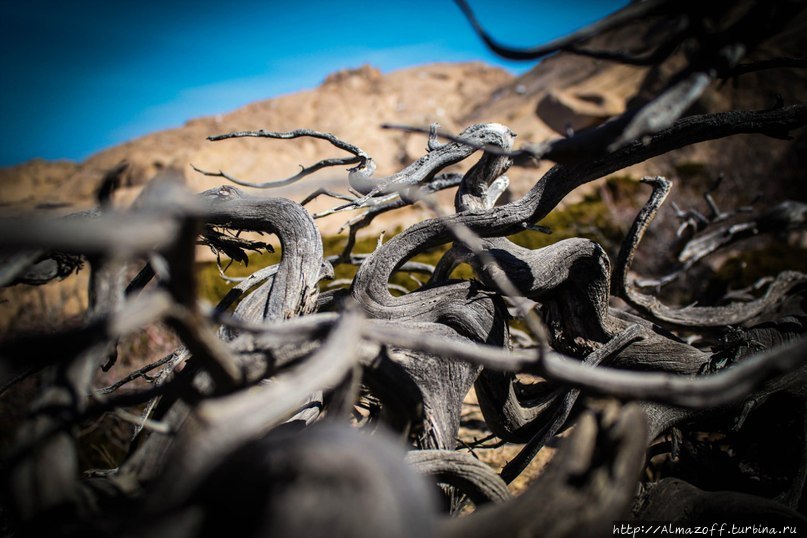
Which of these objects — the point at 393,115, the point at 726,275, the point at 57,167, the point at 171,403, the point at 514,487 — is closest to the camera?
the point at 171,403

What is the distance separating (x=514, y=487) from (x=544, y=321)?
1693mm

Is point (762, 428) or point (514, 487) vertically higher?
point (762, 428)

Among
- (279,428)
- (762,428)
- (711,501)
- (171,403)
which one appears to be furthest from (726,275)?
(171,403)

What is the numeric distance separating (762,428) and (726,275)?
14.9ft

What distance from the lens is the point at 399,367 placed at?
5.98 ft

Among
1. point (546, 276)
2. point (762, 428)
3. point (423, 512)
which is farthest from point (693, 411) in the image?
point (423, 512)

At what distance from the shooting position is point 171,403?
1.83 meters

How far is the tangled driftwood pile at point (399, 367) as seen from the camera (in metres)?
0.95

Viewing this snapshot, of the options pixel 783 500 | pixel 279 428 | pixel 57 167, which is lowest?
pixel 279 428

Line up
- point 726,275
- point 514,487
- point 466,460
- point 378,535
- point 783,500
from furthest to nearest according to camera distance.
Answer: point 726,275 < point 514,487 < point 783,500 < point 466,460 < point 378,535

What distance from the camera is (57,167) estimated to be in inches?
997

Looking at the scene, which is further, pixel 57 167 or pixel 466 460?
pixel 57 167

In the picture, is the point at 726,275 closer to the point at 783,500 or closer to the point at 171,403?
the point at 783,500

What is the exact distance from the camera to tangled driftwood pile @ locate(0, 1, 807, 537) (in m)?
0.95
